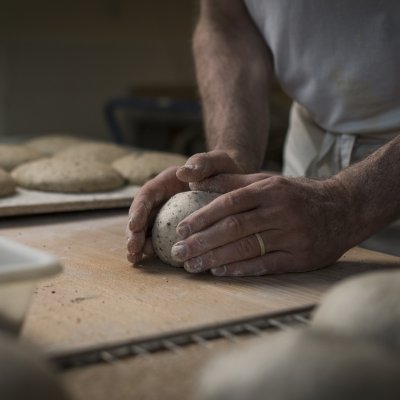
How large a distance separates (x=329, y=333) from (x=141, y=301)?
1.84 ft

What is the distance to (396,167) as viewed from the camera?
1.65 m

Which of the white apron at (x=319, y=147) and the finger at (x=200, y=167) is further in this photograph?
the white apron at (x=319, y=147)

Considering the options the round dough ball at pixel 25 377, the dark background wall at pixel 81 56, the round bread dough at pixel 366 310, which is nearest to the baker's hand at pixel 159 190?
the round bread dough at pixel 366 310

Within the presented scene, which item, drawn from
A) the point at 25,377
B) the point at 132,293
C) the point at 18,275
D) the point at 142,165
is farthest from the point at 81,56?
the point at 25,377

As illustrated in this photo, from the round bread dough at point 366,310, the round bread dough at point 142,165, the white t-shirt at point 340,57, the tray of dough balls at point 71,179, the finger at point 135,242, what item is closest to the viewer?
the round bread dough at point 366,310

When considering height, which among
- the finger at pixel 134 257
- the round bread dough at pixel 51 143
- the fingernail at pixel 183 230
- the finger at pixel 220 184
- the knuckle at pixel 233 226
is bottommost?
the round bread dough at pixel 51 143

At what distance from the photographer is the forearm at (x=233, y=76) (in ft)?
6.93

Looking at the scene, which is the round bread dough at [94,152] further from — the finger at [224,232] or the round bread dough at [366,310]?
the round bread dough at [366,310]

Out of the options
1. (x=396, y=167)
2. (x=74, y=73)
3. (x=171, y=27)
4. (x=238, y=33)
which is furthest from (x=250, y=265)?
(x=171, y=27)

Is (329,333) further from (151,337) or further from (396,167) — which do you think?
(396,167)

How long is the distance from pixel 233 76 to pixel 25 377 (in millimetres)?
1625

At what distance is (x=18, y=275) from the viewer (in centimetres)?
95

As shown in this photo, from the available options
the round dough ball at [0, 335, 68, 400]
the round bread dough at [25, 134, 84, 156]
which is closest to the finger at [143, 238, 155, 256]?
the round dough ball at [0, 335, 68, 400]

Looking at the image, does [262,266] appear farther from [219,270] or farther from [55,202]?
[55,202]
